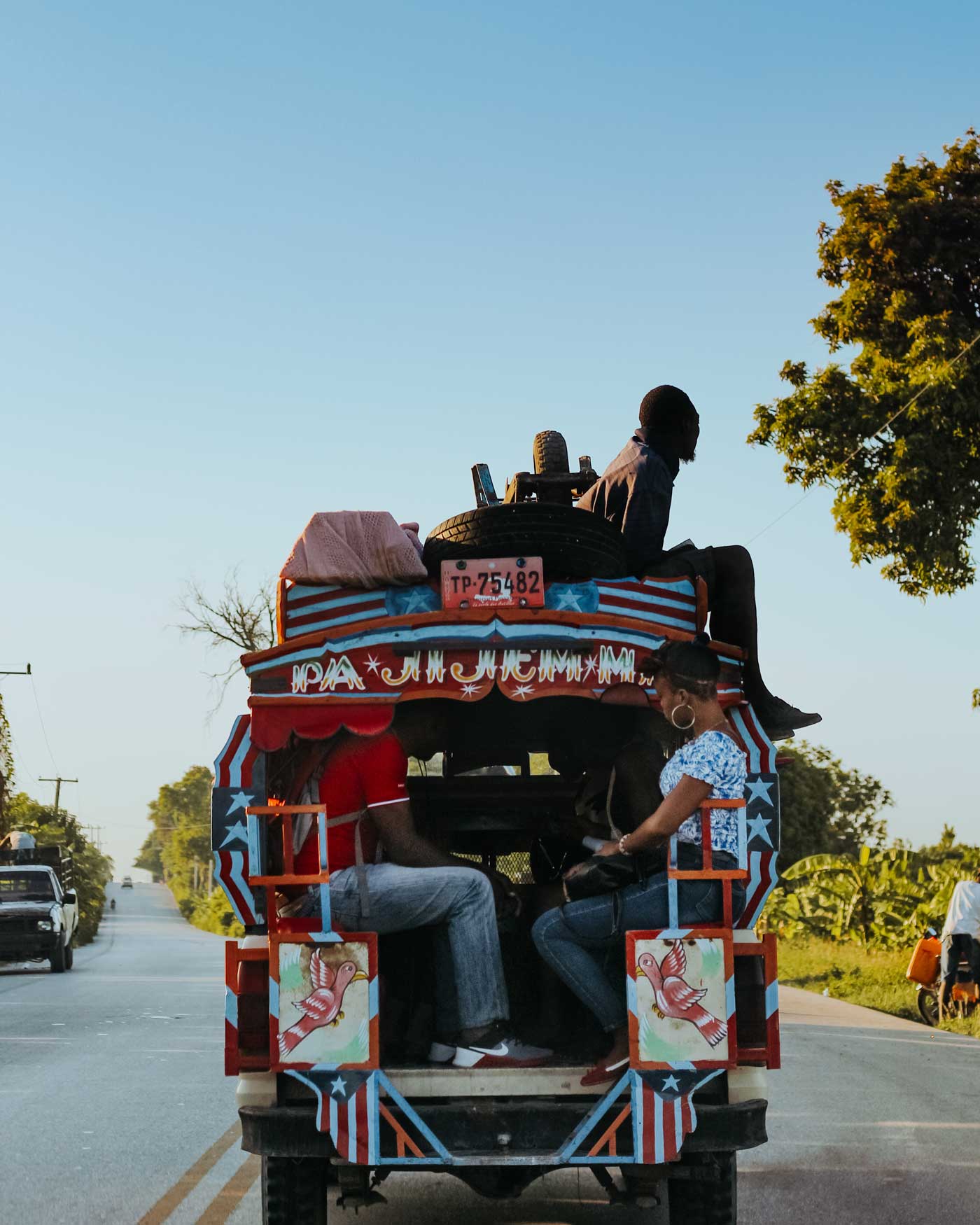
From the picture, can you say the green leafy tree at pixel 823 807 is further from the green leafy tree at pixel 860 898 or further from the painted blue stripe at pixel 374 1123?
the painted blue stripe at pixel 374 1123

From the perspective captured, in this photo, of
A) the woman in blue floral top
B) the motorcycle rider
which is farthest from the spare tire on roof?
the motorcycle rider

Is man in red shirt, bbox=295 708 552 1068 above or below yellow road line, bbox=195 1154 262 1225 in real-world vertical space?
above

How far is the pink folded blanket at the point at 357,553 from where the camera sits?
5.86 meters

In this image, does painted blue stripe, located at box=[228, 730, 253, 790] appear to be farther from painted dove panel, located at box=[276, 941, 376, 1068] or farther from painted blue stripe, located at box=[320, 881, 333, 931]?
painted dove panel, located at box=[276, 941, 376, 1068]

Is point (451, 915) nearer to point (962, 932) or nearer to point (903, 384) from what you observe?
point (962, 932)

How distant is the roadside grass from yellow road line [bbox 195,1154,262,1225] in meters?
9.52

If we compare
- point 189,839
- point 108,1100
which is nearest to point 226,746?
point 108,1100

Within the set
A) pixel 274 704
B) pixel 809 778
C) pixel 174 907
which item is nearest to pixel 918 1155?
pixel 274 704

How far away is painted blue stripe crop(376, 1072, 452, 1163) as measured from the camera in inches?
208

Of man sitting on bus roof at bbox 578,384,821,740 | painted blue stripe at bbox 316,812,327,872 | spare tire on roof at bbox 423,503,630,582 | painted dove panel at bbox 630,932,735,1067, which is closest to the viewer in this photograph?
painted dove panel at bbox 630,932,735,1067

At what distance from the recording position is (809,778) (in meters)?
44.8

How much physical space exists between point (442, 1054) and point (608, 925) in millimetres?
782

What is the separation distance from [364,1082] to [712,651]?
1962 millimetres

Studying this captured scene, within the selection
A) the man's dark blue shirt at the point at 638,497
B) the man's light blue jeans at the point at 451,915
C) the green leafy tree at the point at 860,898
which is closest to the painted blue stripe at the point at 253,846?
the man's light blue jeans at the point at 451,915
